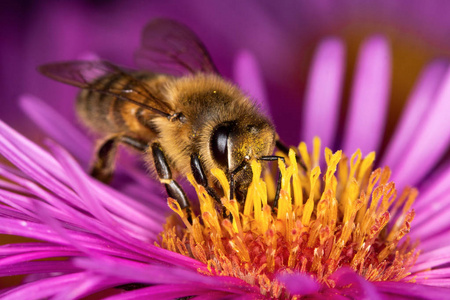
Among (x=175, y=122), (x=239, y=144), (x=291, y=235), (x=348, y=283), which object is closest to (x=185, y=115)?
(x=175, y=122)

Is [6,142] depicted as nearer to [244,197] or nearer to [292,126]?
[244,197]

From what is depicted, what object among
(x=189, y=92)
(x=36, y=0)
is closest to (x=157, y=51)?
(x=189, y=92)

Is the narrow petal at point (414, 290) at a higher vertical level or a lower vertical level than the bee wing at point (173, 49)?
lower

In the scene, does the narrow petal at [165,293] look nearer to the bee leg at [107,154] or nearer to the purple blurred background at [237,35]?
the bee leg at [107,154]

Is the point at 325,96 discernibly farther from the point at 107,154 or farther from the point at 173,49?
the point at 107,154

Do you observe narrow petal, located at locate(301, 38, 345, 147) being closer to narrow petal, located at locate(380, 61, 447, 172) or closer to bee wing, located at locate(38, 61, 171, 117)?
narrow petal, located at locate(380, 61, 447, 172)

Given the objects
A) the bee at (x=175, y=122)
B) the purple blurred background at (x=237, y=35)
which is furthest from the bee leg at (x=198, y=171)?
the purple blurred background at (x=237, y=35)

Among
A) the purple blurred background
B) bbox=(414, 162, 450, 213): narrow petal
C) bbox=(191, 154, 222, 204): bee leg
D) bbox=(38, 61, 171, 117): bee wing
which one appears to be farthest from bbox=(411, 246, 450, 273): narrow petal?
the purple blurred background
